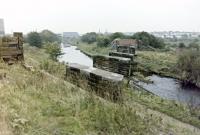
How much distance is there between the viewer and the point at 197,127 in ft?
24.5

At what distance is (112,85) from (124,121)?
8.13 ft

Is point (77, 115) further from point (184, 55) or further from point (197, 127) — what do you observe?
point (184, 55)

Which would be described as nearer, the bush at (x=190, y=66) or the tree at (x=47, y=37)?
the bush at (x=190, y=66)

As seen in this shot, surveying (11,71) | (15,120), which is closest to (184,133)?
(15,120)

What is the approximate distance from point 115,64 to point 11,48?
926 cm

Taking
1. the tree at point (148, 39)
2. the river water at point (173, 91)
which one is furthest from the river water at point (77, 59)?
the tree at point (148, 39)

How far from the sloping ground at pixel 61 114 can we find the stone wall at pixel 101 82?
906 millimetres

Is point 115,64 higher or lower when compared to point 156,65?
higher

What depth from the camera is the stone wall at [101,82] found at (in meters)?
7.56

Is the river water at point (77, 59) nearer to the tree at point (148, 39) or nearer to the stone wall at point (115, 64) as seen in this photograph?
the stone wall at point (115, 64)

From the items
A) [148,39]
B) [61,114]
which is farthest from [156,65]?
[61,114]

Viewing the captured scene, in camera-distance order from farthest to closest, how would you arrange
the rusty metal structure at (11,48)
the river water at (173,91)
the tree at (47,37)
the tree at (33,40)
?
the tree at (47,37) → the tree at (33,40) → the river water at (173,91) → the rusty metal structure at (11,48)

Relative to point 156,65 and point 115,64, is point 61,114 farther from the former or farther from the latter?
point 156,65

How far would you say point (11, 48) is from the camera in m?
10.5
